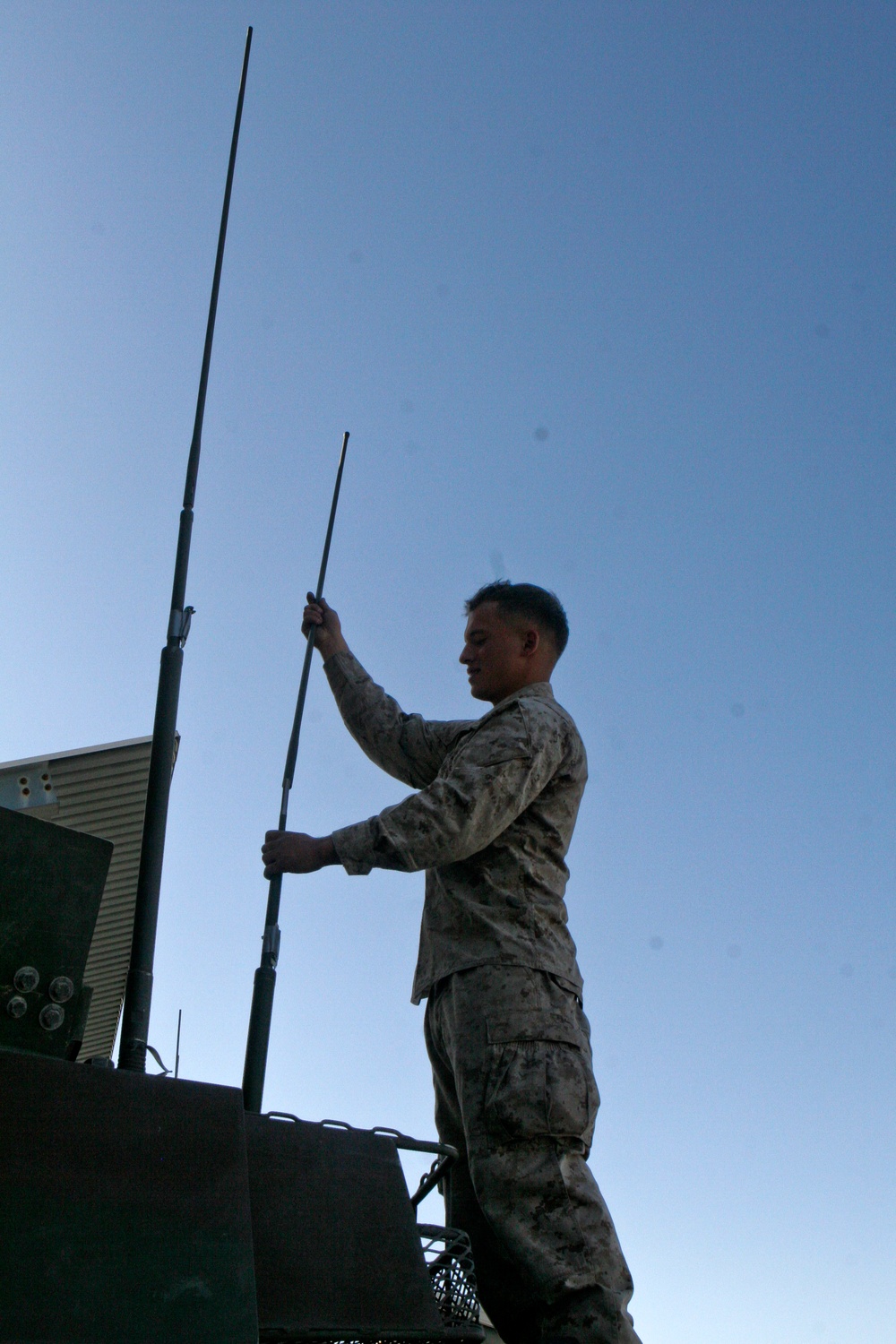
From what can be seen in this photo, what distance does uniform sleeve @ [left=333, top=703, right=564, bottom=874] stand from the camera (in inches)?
111

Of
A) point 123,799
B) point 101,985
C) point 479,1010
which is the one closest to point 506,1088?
point 479,1010

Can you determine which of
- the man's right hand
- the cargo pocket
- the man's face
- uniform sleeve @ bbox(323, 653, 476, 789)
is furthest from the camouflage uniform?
the man's right hand

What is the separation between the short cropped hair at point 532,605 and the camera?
11.9ft

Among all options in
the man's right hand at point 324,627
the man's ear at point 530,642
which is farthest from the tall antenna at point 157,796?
the man's ear at point 530,642

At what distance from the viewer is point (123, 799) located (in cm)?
369

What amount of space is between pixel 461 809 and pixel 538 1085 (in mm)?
600

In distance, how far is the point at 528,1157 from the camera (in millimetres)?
2656

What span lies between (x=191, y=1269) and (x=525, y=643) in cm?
204

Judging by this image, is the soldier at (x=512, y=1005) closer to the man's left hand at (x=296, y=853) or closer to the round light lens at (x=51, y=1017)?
the man's left hand at (x=296, y=853)

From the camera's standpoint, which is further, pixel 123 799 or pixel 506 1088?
pixel 123 799

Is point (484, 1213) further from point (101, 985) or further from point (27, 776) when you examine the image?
point (101, 985)

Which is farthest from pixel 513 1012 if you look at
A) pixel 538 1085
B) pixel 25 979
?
pixel 25 979

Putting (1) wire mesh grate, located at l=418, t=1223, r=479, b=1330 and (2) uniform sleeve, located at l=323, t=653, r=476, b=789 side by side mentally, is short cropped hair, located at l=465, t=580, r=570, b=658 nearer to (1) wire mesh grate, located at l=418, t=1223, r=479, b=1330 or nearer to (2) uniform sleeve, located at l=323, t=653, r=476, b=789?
(2) uniform sleeve, located at l=323, t=653, r=476, b=789

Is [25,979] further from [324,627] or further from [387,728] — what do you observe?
[324,627]
